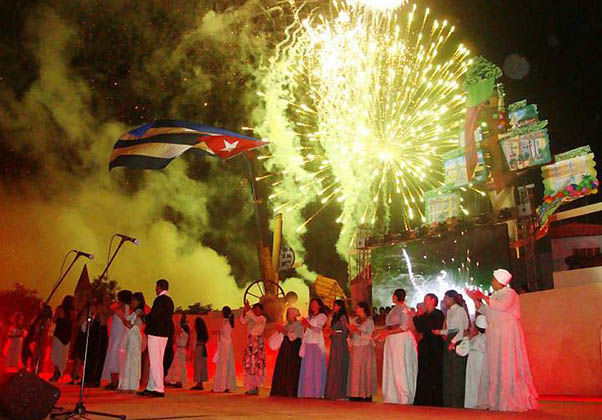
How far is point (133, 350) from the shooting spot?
359 inches

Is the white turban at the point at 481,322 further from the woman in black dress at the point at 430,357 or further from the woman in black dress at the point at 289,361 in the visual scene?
the woman in black dress at the point at 289,361

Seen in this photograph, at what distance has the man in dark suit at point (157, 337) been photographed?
7984mm

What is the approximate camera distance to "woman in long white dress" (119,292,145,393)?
8961mm

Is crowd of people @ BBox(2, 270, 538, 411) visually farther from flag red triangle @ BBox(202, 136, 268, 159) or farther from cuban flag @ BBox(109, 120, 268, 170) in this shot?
flag red triangle @ BBox(202, 136, 268, 159)

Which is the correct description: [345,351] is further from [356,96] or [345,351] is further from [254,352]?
[356,96]

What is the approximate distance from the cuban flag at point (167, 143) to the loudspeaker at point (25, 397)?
15.9 ft

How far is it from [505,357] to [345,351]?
8.56 feet

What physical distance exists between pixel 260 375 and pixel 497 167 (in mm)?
18369

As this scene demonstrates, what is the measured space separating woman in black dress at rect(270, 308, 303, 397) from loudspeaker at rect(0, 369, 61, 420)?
4.44 m

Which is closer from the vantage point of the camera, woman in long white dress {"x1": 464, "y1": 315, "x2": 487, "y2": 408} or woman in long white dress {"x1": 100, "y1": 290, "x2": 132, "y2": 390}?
woman in long white dress {"x1": 464, "y1": 315, "x2": 487, "y2": 408}

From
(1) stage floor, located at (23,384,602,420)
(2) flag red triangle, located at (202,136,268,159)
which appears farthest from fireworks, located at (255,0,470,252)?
(1) stage floor, located at (23,384,602,420)

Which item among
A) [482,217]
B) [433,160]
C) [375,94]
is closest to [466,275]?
[482,217]

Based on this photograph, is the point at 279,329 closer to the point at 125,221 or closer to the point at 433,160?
the point at 125,221

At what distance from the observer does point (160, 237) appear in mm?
29453
